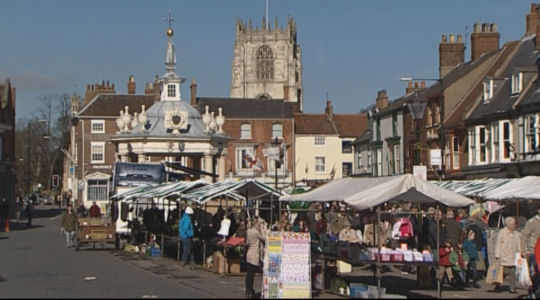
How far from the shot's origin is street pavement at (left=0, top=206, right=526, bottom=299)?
20.7 meters

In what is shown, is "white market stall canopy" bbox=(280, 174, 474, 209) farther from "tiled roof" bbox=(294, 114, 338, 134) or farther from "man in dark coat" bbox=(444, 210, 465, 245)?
"tiled roof" bbox=(294, 114, 338, 134)

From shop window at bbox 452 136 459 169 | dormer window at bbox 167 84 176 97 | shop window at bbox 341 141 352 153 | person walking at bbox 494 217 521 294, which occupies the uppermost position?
dormer window at bbox 167 84 176 97

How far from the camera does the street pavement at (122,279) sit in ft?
67.9

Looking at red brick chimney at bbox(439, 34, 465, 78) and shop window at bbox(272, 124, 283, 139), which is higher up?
red brick chimney at bbox(439, 34, 465, 78)

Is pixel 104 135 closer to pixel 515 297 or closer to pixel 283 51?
pixel 515 297

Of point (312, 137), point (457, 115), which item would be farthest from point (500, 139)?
point (312, 137)

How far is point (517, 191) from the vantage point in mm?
28859

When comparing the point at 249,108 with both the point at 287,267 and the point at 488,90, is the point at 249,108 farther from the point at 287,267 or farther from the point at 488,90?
the point at 287,267

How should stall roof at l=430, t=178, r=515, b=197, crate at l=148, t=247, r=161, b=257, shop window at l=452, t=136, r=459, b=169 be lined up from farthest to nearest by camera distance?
shop window at l=452, t=136, r=459, b=169 → crate at l=148, t=247, r=161, b=257 → stall roof at l=430, t=178, r=515, b=197

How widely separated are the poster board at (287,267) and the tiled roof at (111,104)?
2828 inches

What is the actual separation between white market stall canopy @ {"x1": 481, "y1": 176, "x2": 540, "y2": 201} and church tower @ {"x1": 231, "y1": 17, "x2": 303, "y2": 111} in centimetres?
13477

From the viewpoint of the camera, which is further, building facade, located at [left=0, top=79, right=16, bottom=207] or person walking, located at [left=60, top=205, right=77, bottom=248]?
building facade, located at [left=0, top=79, right=16, bottom=207]

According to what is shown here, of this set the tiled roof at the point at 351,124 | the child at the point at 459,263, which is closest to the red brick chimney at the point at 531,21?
the child at the point at 459,263

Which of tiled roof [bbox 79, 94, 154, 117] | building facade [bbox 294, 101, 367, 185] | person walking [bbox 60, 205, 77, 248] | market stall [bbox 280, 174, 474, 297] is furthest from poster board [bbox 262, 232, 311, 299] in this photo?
tiled roof [bbox 79, 94, 154, 117]
